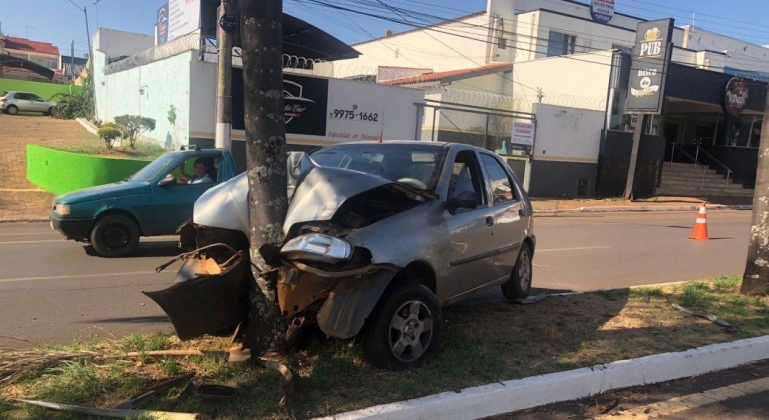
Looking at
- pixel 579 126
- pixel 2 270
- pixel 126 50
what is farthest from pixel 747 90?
pixel 126 50

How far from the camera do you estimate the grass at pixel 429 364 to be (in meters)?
3.43

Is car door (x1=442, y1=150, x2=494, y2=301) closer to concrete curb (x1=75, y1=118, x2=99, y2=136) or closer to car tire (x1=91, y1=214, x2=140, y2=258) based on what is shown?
car tire (x1=91, y1=214, x2=140, y2=258)

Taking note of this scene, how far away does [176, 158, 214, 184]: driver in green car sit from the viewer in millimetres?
8711

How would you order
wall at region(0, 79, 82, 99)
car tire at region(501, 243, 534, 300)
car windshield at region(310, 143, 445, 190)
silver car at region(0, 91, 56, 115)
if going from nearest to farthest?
car windshield at region(310, 143, 445, 190)
car tire at region(501, 243, 534, 300)
silver car at region(0, 91, 56, 115)
wall at region(0, 79, 82, 99)

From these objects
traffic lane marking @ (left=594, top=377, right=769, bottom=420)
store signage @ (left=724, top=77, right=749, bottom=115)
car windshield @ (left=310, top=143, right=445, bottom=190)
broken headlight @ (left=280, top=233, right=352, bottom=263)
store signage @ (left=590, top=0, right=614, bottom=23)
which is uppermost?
store signage @ (left=590, top=0, right=614, bottom=23)

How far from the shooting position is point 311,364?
13.1 feet

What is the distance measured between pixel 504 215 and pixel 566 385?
6.68 feet

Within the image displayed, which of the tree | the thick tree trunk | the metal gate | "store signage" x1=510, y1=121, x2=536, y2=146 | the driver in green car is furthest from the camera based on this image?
"store signage" x1=510, y1=121, x2=536, y2=146

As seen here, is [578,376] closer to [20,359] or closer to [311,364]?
[311,364]

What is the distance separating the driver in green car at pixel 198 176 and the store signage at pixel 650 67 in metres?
18.8

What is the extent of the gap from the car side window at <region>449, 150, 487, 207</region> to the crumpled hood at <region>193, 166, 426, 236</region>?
40.0 inches

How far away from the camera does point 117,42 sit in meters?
39.8

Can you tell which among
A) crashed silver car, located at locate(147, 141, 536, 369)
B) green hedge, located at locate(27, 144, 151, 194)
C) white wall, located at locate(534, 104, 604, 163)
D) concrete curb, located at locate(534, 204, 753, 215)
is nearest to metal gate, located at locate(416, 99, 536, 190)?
white wall, located at locate(534, 104, 604, 163)

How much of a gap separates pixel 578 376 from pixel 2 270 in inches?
284
